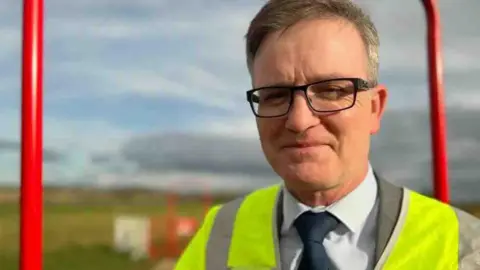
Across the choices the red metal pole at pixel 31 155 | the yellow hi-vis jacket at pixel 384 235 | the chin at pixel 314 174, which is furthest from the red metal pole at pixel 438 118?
the red metal pole at pixel 31 155

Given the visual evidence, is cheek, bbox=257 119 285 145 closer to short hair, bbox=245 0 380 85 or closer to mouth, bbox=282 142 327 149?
mouth, bbox=282 142 327 149

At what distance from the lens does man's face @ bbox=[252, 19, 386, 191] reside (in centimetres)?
103

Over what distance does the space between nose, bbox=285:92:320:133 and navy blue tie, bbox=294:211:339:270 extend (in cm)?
20

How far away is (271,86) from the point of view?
1.06 meters

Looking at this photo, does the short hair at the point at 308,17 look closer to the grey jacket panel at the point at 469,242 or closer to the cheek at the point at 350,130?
the cheek at the point at 350,130

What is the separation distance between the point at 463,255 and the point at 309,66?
0.43 metres

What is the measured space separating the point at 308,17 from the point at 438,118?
793 millimetres

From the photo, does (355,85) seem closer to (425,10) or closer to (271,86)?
(271,86)

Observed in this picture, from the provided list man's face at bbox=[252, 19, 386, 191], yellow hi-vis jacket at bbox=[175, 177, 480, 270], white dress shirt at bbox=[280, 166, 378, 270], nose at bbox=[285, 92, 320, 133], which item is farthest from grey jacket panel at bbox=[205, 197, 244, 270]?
nose at bbox=[285, 92, 320, 133]

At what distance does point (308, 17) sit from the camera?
1068 millimetres

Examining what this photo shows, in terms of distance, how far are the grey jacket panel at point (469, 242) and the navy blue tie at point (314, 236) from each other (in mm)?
226

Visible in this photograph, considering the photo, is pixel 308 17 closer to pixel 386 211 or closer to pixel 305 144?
pixel 305 144

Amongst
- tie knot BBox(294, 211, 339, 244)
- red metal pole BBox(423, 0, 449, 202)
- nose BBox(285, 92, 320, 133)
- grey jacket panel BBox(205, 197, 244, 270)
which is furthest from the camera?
red metal pole BBox(423, 0, 449, 202)

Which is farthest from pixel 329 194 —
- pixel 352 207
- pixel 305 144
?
pixel 305 144
